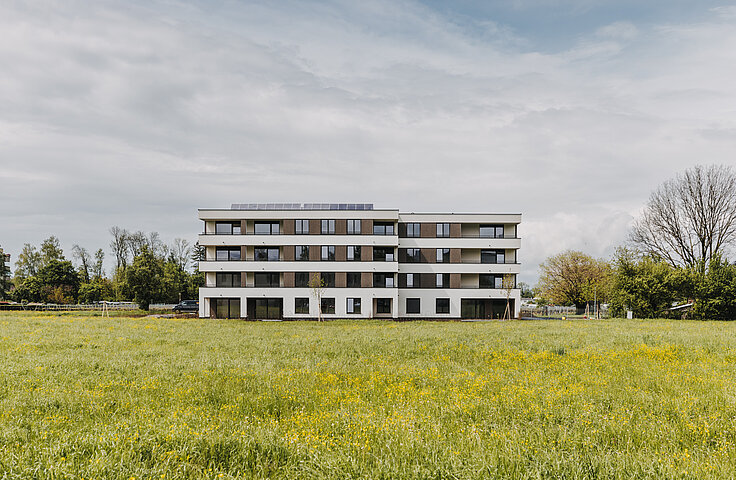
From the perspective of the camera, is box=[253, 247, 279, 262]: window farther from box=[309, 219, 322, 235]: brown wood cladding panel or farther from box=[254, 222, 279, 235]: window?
box=[309, 219, 322, 235]: brown wood cladding panel

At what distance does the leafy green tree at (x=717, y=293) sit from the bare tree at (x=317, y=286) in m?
35.2

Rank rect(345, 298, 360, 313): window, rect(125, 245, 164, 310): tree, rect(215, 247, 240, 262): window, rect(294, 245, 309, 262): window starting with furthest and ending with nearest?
rect(125, 245, 164, 310): tree
rect(215, 247, 240, 262): window
rect(294, 245, 309, 262): window
rect(345, 298, 360, 313): window

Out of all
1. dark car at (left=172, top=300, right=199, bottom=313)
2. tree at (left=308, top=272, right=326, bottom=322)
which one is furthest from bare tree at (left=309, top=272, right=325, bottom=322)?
dark car at (left=172, top=300, right=199, bottom=313)

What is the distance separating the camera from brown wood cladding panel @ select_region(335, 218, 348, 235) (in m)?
49.5

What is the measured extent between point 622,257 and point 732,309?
390 inches

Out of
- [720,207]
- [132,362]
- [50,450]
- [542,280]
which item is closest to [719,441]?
[50,450]

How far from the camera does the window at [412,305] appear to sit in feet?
167

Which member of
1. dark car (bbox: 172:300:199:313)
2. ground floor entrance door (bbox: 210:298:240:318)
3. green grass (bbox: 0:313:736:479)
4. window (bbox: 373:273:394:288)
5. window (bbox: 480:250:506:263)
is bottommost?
dark car (bbox: 172:300:199:313)

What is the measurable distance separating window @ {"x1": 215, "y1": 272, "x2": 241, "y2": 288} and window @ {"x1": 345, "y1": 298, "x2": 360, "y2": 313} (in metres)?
12.2

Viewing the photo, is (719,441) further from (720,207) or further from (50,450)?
(720,207)

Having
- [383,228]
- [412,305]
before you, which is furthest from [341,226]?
[412,305]

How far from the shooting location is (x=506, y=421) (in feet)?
26.7

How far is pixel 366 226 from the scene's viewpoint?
49719 mm

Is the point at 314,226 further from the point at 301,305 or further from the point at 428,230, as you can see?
the point at 428,230
